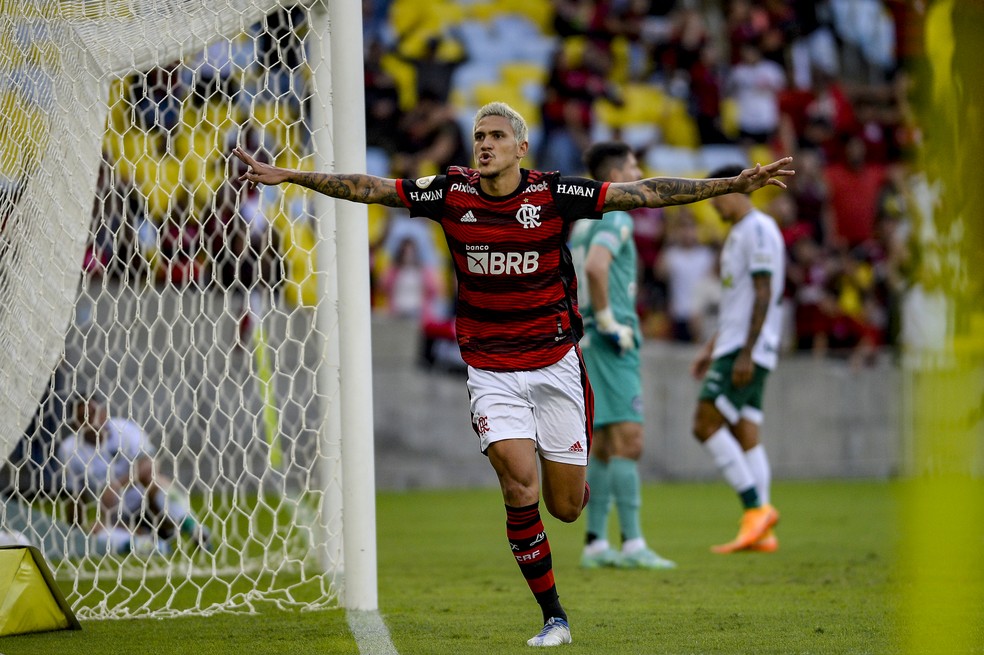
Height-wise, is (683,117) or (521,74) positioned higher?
(521,74)

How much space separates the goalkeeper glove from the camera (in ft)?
22.9

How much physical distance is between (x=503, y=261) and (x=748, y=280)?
154 inches

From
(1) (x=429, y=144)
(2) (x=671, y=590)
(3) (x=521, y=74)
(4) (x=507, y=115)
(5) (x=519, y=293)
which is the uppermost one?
(3) (x=521, y=74)

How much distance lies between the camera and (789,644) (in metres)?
4.41

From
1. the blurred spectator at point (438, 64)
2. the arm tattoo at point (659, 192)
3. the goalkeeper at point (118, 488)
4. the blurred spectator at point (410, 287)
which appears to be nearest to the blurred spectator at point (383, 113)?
the blurred spectator at point (438, 64)

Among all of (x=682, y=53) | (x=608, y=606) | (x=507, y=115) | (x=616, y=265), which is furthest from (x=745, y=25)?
(x=507, y=115)

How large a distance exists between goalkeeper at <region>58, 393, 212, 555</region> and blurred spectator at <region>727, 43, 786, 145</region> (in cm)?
1128

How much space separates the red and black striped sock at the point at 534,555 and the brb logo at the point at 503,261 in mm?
894

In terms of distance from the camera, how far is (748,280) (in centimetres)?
823

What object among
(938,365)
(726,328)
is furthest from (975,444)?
(726,328)

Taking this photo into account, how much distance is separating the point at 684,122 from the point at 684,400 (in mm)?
5281

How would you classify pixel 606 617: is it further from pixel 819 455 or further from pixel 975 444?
pixel 819 455

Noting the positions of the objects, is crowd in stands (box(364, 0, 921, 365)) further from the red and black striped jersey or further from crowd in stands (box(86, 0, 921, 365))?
the red and black striped jersey

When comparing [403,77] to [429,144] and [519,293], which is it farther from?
[519,293]
